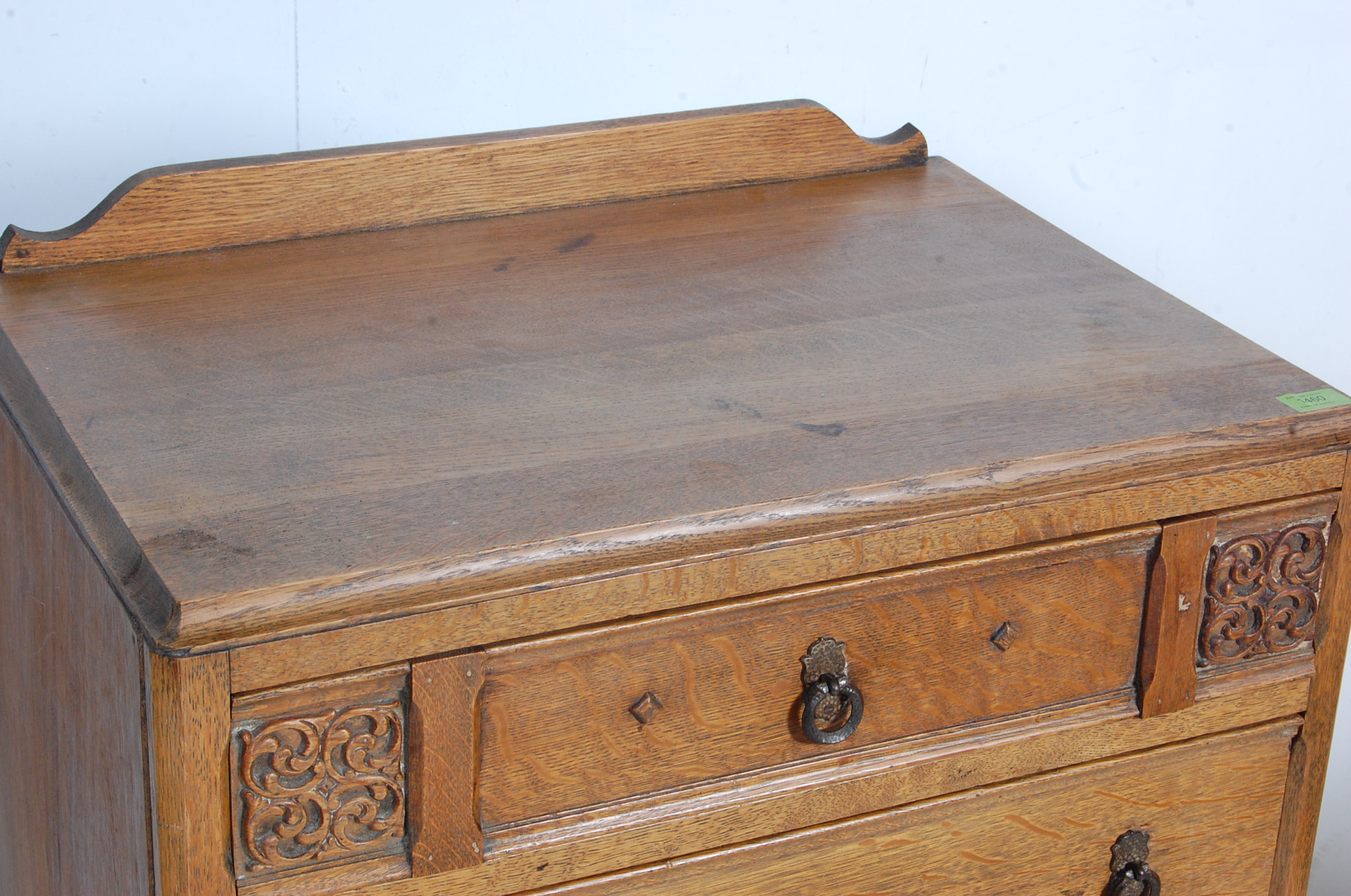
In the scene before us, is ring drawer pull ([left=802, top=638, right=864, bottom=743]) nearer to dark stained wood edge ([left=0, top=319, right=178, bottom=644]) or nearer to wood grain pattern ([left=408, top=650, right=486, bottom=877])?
wood grain pattern ([left=408, top=650, right=486, bottom=877])

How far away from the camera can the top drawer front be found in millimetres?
881

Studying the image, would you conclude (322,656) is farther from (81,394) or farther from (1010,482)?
(1010,482)

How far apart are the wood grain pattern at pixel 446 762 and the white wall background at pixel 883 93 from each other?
2.18ft

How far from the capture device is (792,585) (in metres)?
0.91

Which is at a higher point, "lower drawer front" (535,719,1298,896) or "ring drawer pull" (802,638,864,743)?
"ring drawer pull" (802,638,864,743)

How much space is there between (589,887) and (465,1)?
78 centimetres

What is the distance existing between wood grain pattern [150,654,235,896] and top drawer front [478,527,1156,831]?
0.14 m

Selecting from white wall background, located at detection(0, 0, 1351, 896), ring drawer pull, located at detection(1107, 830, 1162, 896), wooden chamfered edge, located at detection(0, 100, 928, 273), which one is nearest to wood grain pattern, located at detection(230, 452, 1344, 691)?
ring drawer pull, located at detection(1107, 830, 1162, 896)

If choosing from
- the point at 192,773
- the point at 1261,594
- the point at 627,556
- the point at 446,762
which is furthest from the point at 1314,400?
the point at 192,773

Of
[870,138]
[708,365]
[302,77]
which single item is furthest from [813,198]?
[302,77]

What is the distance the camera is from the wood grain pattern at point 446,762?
84 centimetres

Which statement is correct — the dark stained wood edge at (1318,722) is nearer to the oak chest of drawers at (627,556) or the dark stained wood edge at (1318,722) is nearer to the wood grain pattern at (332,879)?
the oak chest of drawers at (627,556)

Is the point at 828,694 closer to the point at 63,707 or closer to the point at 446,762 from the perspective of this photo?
the point at 446,762

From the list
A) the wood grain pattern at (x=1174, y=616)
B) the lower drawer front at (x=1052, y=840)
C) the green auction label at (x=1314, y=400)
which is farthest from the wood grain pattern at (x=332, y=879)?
the green auction label at (x=1314, y=400)
